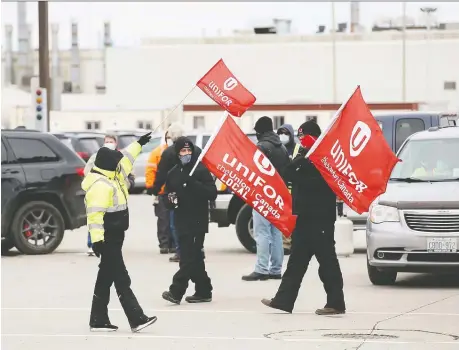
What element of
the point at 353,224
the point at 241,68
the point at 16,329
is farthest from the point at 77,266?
the point at 241,68

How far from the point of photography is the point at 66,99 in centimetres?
9112

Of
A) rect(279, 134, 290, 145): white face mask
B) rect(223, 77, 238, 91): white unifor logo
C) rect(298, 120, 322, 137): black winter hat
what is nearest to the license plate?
rect(298, 120, 322, 137): black winter hat

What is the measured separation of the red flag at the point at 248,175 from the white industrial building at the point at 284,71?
61160 millimetres

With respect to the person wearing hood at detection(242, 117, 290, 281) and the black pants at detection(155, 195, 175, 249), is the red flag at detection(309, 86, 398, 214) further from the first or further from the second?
the black pants at detection(155, 195, 175, 249)

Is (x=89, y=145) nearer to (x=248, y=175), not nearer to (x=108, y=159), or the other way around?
(x=248, y=175)

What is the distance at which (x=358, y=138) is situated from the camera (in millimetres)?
12922

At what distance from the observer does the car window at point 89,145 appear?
3857 cm

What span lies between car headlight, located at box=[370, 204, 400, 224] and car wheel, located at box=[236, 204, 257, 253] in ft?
14.3

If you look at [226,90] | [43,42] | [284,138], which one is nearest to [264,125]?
[226,90]

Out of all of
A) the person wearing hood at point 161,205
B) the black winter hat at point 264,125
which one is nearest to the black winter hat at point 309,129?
the black winter hat at point 264,125

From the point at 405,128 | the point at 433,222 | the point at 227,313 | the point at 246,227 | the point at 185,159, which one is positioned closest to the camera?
the point at 227,313

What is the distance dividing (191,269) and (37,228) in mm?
Result: 6673

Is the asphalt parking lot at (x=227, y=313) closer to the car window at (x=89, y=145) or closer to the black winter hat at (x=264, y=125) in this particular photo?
the black winter hat at (x=264, y=125)

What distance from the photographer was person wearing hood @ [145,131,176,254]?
1895 centimetres
